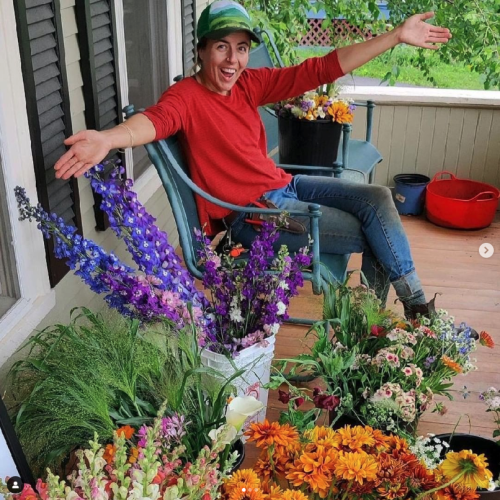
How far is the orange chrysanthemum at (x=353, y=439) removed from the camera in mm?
1106

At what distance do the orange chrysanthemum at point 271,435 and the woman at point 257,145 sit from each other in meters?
1.13

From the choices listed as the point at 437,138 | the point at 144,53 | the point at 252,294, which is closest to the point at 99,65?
the point at 144,53

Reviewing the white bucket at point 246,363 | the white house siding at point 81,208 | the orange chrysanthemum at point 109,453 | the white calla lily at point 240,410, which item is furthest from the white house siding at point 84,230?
the white calla lily at point 240,410

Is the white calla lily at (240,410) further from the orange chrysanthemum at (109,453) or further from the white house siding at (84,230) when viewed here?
the white house siding at (84,230)

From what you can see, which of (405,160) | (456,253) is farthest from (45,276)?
(405,160)

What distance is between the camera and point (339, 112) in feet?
9.92

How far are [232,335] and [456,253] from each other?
2.17 m

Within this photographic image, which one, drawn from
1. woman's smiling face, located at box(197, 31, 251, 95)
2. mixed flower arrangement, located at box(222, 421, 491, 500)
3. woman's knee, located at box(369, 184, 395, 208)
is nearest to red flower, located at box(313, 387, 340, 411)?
mixed flower arrangement, located at box(222, 421, 491, 500)

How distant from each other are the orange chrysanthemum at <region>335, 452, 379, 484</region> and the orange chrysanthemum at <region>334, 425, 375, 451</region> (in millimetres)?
27

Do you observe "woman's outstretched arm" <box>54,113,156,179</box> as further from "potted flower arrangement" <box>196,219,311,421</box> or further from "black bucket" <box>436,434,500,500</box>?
"black bucket" <box>436,434,500,500</box>

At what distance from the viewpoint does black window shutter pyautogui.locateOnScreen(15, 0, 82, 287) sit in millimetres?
1705

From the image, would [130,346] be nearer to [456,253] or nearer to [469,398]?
[469,398]

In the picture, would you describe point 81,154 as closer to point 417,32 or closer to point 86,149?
point 86,149

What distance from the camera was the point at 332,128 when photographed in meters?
3.07
